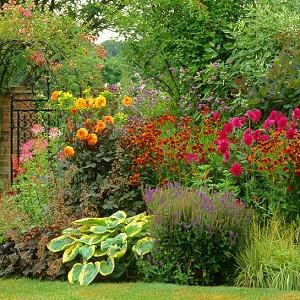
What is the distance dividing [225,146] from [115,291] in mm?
2046

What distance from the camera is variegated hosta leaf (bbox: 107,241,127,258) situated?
734 cm

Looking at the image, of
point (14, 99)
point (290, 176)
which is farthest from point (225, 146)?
point (14, 99)

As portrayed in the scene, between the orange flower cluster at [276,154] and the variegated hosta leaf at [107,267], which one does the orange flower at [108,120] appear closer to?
→ the orange flower cluster at [276,154]

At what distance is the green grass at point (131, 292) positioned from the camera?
20.9 ft

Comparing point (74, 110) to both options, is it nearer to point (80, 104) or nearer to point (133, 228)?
point (80, 104)

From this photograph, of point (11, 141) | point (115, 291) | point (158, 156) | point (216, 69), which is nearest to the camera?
point (115, 291)

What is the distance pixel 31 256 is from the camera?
7.72 metres

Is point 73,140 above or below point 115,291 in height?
above

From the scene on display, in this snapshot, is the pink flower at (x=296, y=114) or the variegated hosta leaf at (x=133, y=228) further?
the pink flower at (x=296, y=114)

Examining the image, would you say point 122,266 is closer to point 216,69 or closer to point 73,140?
point 73,140

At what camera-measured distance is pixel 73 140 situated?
8906 mm

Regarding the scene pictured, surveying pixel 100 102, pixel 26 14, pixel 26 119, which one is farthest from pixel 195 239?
pixel 26 119

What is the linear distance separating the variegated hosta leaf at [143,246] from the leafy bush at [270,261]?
0.82 m

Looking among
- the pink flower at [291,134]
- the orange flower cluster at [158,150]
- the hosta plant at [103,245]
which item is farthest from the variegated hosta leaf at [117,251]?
the pink flower at [291,134]
